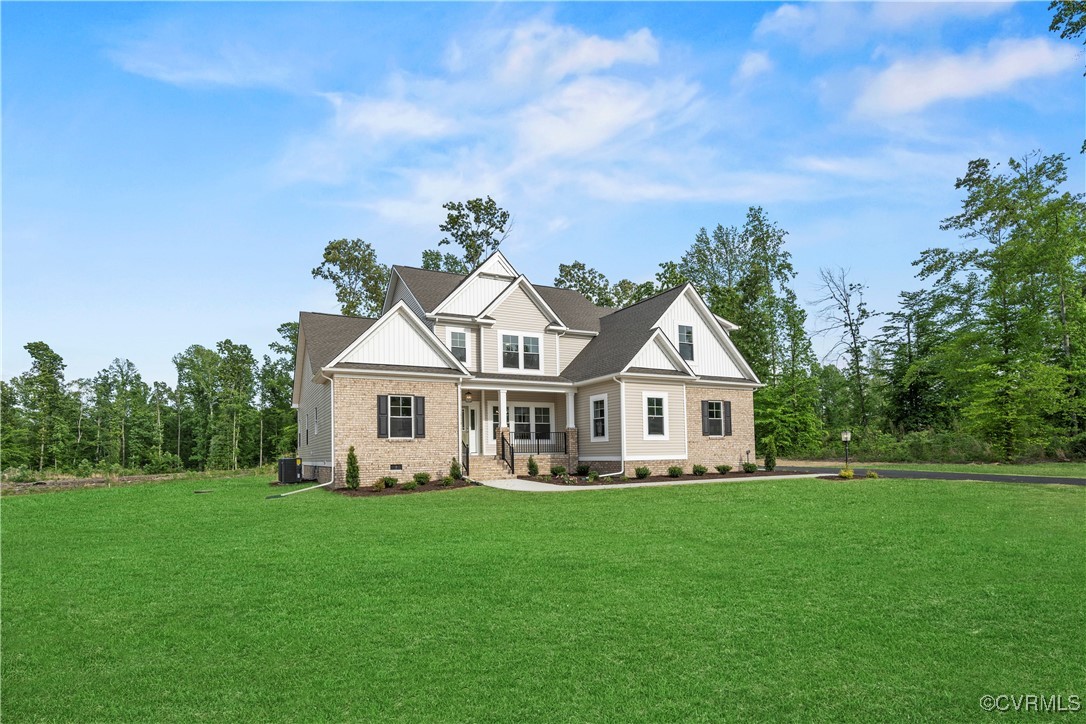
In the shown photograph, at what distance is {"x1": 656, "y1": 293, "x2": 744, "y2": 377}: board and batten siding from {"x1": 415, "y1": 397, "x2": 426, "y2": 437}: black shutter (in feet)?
32.5

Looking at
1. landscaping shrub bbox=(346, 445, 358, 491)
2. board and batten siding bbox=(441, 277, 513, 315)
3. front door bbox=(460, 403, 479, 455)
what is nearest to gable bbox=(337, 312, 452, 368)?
board and batten siding bbox=(441, 277, 513, 315)

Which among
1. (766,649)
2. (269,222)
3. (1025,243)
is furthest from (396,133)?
(1025,243)

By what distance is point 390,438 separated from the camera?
788 inches

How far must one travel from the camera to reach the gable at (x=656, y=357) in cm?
2300

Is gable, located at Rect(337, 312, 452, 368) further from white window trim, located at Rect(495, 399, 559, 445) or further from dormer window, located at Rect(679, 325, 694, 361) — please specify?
dormer window, located at Rect(679, 325, 694, 361)

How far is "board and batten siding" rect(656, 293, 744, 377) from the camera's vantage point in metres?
25.0

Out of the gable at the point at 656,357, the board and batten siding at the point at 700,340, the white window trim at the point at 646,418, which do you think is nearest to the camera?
the white window trim at the point at 646,418

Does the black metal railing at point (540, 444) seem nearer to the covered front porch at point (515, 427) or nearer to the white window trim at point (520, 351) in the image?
the covered front porch at point (515, 427)

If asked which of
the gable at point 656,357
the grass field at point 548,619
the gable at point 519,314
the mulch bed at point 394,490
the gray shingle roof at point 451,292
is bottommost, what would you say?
the mulch bed at point 394,490

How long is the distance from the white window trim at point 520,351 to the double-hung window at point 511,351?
0.04 metres

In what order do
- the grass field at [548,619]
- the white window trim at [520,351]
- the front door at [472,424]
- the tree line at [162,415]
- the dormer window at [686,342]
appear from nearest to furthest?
the grass field at [548,619] < the front door at [472,424] < the white window trim at [520,351] < the dormer window at [686,342] < the tree line at [162,415]

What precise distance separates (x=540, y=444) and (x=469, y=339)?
16.6ft

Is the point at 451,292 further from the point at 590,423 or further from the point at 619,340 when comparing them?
the point at 590,423

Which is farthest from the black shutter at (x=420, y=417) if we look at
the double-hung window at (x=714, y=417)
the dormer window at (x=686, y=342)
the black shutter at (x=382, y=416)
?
the double-hung window at (x=714, y=417)
